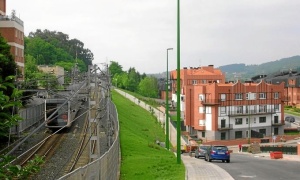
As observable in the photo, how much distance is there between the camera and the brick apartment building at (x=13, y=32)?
1815 inches

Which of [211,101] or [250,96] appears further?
[250,96]

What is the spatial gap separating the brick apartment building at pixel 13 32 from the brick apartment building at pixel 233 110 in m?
33.8

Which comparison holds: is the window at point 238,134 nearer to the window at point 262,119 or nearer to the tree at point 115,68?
the window at point 262,119

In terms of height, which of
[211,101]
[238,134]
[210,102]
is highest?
[211,101]

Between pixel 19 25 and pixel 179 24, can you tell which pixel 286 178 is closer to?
pixel 179 24

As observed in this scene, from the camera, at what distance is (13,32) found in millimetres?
46594

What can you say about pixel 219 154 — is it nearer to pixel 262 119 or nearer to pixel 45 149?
pixel 45 149

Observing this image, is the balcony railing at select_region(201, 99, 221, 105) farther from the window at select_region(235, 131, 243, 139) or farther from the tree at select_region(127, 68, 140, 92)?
the tree at select_region(127, 68, 140, 92)

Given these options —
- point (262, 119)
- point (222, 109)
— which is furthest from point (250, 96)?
point (222, 109)

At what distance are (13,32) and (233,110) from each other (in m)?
40.3

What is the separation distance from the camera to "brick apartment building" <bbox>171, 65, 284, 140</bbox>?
238 feet

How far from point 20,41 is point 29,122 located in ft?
48.1

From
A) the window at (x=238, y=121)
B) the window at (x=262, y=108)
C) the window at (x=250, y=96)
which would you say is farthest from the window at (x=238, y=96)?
the window at (x=262, y=108)

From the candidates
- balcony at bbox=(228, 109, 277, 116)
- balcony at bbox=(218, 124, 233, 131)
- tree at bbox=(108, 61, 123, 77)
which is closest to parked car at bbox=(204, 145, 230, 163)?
balcony at bbox=(218, 124, 233, 131)
